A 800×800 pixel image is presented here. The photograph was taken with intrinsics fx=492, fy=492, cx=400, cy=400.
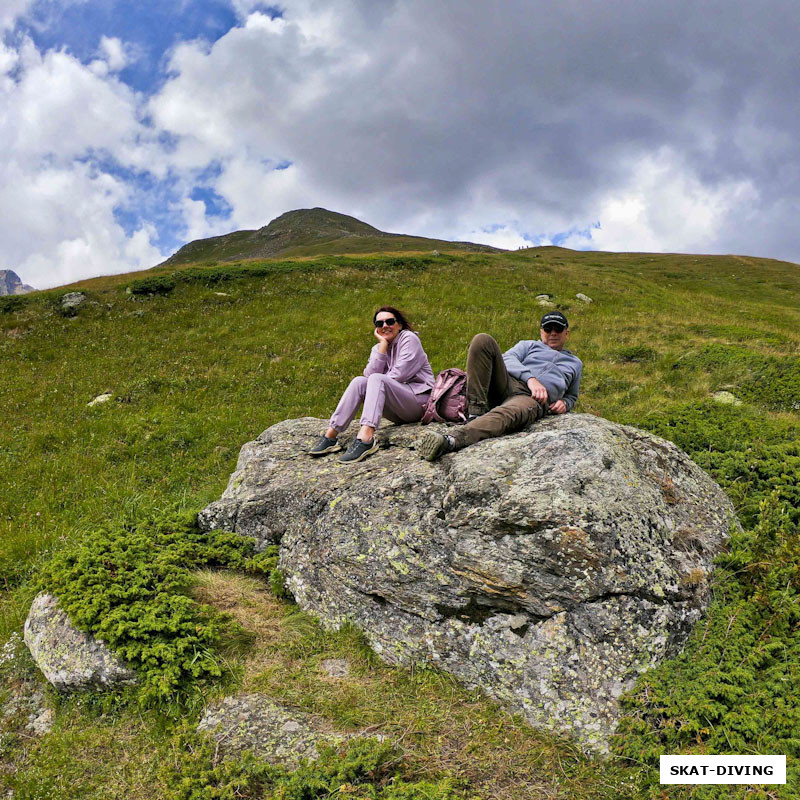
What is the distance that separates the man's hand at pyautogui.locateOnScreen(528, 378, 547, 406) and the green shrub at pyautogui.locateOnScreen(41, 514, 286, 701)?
15.3ft

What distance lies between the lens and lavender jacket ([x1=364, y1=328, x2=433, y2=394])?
326 inches

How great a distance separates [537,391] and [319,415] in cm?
789

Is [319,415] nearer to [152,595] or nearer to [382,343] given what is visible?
[382,343]

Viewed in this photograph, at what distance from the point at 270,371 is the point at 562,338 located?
37.6ft

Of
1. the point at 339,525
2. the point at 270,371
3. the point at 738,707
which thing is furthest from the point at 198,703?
the point at 270,371

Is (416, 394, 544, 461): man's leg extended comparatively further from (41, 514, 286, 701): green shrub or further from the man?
(41, 514, 286, 701): green shrub

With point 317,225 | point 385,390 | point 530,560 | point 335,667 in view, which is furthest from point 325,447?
point 317,225

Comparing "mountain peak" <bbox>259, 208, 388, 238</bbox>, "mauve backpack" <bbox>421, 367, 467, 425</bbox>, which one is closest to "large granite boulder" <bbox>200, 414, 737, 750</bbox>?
"mauve backpack" <bbox>421, 367, 467, 425</bbox>

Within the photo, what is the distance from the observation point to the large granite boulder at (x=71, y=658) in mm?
5340

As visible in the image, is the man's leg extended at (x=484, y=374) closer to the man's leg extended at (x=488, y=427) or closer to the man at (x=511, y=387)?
the man at (x=511, y=387)

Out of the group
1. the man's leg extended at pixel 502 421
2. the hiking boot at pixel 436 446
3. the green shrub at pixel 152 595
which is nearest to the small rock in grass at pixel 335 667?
the green shrub at pixel 152 595

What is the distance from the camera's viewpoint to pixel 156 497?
10.1m

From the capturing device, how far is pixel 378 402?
778cm

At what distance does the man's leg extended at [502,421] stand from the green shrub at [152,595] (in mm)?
3276
